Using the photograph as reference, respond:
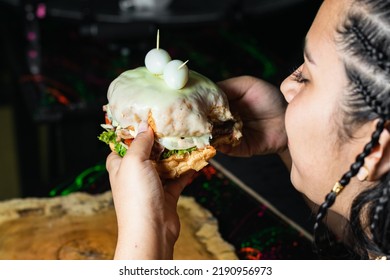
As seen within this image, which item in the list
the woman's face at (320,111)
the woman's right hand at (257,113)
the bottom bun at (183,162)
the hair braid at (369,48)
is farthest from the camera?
the woman's right hand at (257,113)

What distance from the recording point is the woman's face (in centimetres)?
130

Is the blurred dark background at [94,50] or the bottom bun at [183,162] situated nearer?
the bottom bun at [183,162]

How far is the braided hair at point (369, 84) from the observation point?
120cm

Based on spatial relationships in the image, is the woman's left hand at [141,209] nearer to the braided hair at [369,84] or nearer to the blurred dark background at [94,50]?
the braided hair at [369,84]

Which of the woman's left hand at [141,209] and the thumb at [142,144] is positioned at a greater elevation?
the thumb at [142,144]

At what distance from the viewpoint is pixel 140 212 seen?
1379mm

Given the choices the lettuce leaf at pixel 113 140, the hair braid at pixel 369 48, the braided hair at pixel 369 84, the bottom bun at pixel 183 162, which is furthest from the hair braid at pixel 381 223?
the lettuce leaf at pixel 113 140

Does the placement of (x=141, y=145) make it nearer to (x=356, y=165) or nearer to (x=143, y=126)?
(x=143, y=126)

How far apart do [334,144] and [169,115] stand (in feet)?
1.33

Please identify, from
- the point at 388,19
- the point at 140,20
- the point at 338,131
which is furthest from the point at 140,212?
the point at 140,20

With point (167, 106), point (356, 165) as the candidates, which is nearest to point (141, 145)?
point (167, 106)

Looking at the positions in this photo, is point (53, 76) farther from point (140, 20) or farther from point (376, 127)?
point (376, 127)

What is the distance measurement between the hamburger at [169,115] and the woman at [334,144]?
0.05m

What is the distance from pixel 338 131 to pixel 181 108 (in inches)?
15.2
